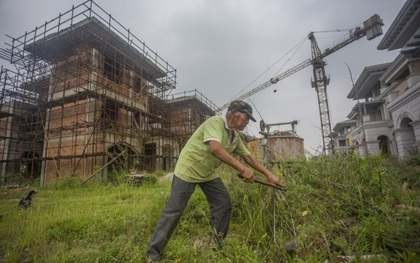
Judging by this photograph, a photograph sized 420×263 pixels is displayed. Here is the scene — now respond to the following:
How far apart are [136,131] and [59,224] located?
1061cm

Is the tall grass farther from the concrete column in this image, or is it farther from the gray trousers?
the concrete column

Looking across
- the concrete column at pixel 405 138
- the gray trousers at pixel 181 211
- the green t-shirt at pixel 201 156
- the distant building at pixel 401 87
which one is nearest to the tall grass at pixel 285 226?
the gray trousers at pixel 181 211

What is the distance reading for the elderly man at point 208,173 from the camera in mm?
2447

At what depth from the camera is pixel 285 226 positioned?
263 centimetres

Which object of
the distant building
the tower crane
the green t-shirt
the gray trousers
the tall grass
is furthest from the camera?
the tower crane

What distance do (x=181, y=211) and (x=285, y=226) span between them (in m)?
1.24

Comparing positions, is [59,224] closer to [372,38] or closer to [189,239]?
[189,239]

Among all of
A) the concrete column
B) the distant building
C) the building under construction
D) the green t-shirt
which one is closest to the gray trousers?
the green t-shirt

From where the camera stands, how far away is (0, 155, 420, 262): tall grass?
203 centimetres

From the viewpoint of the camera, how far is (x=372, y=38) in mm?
27500

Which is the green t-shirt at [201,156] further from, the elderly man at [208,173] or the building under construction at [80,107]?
the building under construction at [80,107]

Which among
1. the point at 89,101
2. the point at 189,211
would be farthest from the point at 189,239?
the point at 89,101

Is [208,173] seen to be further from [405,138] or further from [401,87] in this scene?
[401,87]

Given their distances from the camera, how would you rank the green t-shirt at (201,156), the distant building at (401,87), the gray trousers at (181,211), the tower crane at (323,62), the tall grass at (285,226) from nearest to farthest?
the tall grass at (285,226)
the gray trousers at (181,211)
the green t-shirt at (201,156)
the distant building at (401,87)
the tower crane at (323,62)
